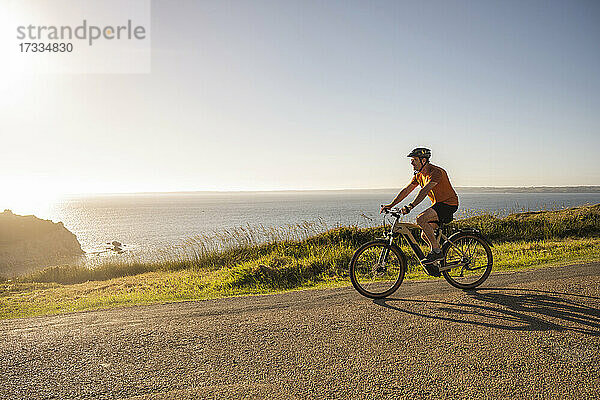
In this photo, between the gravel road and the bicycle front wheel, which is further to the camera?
the bicycle front wheel

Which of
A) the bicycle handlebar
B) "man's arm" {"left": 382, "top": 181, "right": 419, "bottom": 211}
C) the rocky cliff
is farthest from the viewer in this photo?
the rocky cliff

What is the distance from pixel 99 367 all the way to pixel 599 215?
18474mm

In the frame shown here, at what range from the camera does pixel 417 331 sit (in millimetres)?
5215

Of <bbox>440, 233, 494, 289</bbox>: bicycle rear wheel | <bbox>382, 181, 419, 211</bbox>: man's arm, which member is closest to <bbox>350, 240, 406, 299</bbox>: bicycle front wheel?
<bbox>382, 181, 419, 211</bbox>: man's arm

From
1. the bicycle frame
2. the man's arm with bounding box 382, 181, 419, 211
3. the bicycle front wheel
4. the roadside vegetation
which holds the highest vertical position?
the man's arm with bounding box 382, 181, 419, 211

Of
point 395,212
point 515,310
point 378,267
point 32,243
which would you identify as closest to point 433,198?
point 395,212

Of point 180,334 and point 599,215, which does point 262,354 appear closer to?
point 180,334

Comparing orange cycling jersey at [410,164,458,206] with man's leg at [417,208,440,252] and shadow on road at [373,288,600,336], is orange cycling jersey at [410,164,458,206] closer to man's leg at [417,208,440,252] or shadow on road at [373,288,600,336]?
man's leg at [417,208,440,252]

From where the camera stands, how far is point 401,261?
7.18 meters

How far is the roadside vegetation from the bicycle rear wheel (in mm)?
1722

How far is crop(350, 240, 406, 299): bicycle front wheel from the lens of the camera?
23.3 ft

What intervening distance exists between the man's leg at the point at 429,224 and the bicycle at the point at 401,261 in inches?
6.4

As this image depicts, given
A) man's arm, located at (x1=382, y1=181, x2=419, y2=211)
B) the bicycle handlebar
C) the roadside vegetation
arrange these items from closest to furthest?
the bicycle handlebar, man's arm, located at (x1=382, y1=181, x2=419, y2=211), the roadside vegetation

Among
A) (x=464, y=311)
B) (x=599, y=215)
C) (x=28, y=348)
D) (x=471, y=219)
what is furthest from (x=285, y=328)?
(x=599, y=215)
